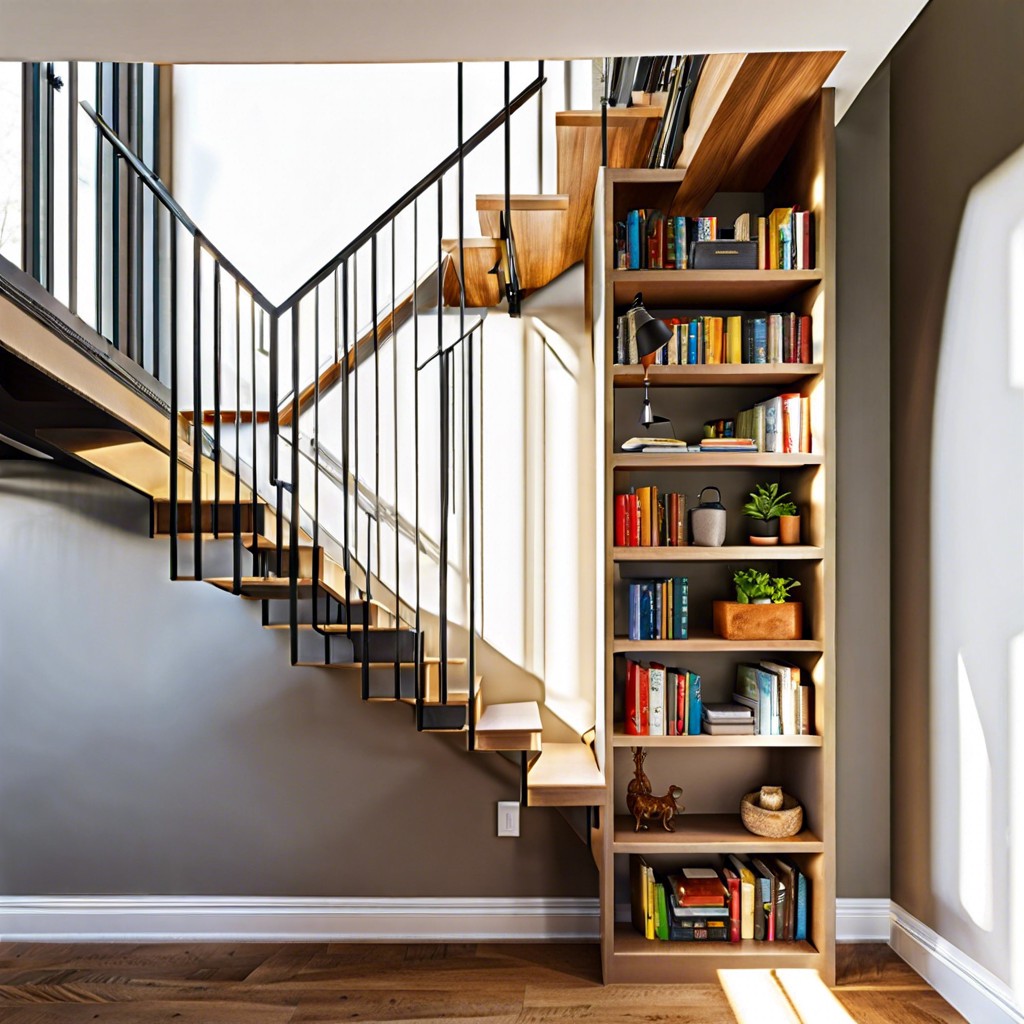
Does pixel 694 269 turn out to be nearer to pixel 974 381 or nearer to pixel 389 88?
pixel 974 381

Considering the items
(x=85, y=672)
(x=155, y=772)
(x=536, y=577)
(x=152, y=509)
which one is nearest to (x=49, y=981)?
(x=155, y=772)

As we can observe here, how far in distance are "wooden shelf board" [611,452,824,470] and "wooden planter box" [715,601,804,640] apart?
42cm

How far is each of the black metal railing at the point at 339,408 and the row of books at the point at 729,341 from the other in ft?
1.85

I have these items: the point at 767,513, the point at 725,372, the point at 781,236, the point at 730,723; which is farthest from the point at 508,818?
the point at 781,236

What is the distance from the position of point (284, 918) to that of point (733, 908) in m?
1.50

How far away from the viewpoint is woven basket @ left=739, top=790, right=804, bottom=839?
2469 mm

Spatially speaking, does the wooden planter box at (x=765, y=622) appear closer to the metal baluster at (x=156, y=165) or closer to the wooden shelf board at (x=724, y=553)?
the wooden shelf board at (x=724, y=553)

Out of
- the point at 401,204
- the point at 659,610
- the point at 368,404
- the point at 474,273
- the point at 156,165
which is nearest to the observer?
the point at 401,204

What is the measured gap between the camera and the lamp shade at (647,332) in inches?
89.5

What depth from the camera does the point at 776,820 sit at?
2.47 meters

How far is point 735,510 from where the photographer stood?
2814mm

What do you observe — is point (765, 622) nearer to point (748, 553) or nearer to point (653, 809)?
point (748, 553)

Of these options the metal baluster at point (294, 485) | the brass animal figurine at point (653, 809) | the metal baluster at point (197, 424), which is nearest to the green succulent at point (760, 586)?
the brass animal figurine at point (653, 809)

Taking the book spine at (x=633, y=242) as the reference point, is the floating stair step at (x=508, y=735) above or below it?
below
